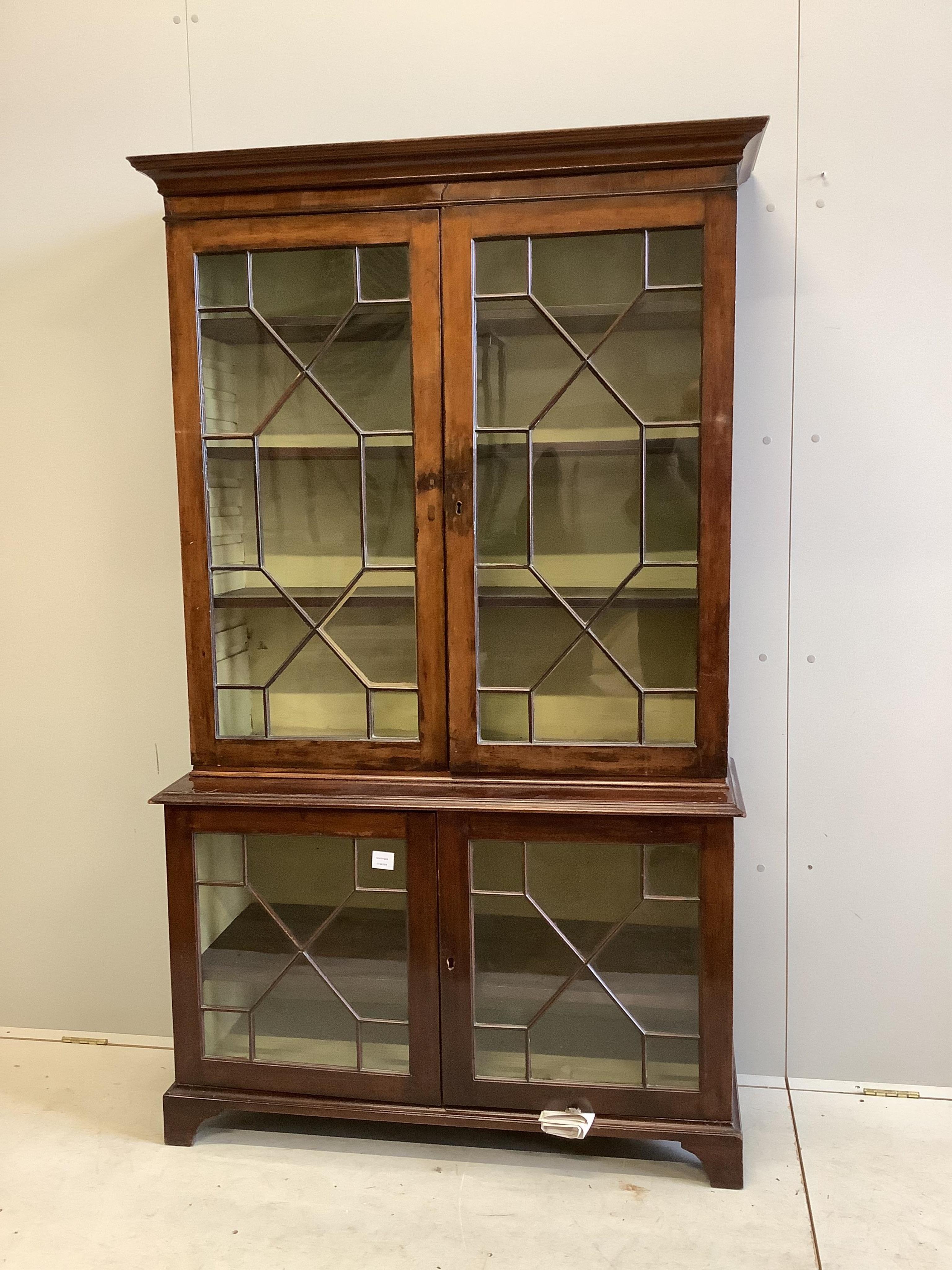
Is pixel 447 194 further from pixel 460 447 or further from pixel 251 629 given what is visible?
pixel 251 629

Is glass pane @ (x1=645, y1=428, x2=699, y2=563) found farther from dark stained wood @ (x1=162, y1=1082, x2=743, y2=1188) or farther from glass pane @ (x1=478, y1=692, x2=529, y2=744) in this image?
dark stained wood @ (x1=162, y1=1082, x2=743, y2=1188)

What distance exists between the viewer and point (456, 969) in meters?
2.10

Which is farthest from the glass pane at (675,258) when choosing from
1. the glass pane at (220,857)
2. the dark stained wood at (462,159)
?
the glass pane at (220,857)

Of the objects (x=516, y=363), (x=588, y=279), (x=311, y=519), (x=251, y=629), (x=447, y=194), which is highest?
(x=447, y=194)

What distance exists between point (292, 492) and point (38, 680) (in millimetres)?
985

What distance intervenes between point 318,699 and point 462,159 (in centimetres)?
111

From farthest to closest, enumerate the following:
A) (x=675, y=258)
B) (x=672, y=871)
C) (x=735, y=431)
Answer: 1. (x=735, y=431)
2. (x=672, y=871)
3. (x=675, y=258)

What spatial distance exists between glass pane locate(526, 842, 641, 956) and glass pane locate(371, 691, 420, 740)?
0.34 metres

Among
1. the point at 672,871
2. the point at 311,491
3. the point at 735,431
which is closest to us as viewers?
the point at 672,871

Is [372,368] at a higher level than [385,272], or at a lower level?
lower

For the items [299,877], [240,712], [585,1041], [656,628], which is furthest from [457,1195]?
[656,628]

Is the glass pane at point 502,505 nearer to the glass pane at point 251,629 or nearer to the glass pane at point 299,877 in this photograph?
the glass pane at point 251,629

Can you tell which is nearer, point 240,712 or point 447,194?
point 447,194

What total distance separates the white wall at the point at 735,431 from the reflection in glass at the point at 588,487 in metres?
0.39
